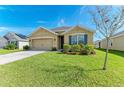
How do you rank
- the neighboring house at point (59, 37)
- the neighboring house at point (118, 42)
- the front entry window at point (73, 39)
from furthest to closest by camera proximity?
1. the neighboring house at point (118, 42)
2. the front entry window at point (73, 39)
3. the neighboring house at point (59, 37)

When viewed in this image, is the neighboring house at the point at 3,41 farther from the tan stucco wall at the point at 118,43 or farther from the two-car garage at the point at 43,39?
the tan stucco wall at the point at 118,43

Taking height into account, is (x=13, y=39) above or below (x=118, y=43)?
above

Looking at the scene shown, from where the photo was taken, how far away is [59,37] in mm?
18531

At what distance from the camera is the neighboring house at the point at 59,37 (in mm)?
15575

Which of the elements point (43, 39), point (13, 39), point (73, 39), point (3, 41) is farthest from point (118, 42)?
point (3, 41)

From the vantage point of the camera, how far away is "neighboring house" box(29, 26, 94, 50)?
15.6 meters

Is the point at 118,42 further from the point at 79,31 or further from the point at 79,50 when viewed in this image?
the point at 79,50

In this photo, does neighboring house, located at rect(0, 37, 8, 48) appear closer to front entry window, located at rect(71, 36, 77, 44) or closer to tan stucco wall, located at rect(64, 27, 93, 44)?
tan stucco wall, located at rect(64, 27, 93, 44)

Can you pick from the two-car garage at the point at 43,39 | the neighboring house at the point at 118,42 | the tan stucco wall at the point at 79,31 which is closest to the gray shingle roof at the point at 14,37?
the two-car garage at the point at 43,39

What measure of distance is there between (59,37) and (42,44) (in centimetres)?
254

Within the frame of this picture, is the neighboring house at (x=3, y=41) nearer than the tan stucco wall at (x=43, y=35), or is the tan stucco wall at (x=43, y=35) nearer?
the tan stucco wall at (x=43, y=35)

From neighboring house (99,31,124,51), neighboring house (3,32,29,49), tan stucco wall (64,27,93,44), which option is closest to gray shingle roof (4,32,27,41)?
neighboring house (3,32,29,49)
